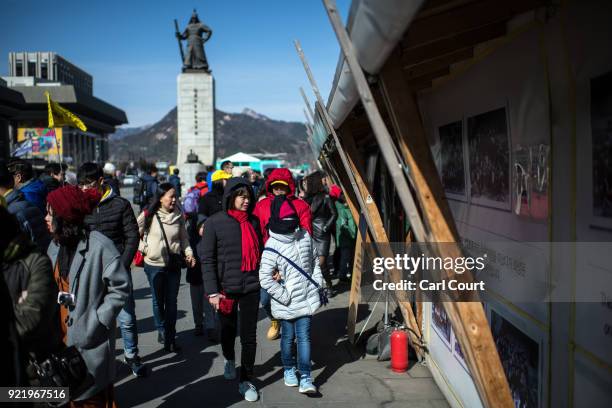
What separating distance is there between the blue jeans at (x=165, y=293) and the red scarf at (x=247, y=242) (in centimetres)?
138

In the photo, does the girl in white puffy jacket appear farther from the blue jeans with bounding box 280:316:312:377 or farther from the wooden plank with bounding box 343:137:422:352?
the wooden plank with bounding box 343:137:422:352

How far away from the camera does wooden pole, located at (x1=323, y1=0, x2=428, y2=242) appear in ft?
6.81

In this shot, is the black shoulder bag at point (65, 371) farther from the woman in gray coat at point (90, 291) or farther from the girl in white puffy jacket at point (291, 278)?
the girl in white puffy jacket at point (291, 278)

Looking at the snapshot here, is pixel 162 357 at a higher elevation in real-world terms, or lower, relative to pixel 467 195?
lower

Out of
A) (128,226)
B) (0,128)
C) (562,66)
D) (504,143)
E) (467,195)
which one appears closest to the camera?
(562,66)

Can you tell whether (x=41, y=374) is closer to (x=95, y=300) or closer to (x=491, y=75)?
(x=95, y=300)

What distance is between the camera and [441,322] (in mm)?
4645

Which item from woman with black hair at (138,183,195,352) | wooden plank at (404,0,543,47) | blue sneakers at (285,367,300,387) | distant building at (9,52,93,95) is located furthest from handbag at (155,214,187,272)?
distant building at (9,52,93,95)

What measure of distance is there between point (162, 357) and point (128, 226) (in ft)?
5.41

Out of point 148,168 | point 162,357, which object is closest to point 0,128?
point 148,168

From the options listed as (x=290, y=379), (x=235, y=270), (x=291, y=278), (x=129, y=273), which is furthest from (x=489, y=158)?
(x=290, y=379)

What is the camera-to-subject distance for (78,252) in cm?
323

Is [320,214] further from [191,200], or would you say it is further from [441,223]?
[441,223]

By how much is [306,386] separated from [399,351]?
103cm
